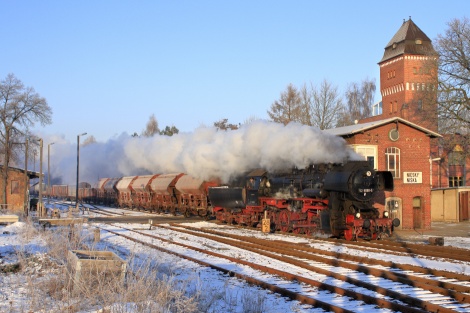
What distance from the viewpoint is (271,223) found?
77.8 feet

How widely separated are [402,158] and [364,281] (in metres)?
19.5

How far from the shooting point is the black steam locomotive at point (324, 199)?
61.9 feet

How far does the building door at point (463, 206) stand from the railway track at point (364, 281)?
23.7 metres

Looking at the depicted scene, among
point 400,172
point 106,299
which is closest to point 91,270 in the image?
point 106,299

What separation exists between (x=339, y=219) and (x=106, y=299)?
12399 mm

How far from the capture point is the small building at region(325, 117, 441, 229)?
28969 mm

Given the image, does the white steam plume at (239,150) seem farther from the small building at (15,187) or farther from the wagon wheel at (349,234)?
the small building at (15,187)

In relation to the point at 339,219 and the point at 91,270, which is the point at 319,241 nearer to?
the point at 339,219

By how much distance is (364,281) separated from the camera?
11414 mm

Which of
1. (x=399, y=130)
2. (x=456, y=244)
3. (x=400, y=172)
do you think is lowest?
(x=456, y=244)

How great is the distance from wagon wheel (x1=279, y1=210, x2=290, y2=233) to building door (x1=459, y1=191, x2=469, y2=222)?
19.2 metres

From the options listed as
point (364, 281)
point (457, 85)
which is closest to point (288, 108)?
point (457, 85)

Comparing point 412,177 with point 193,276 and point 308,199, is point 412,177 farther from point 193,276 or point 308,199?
point 193,276

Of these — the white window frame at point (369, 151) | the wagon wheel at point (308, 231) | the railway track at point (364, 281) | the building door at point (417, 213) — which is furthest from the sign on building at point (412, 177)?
the railway track at point (364, 281)
